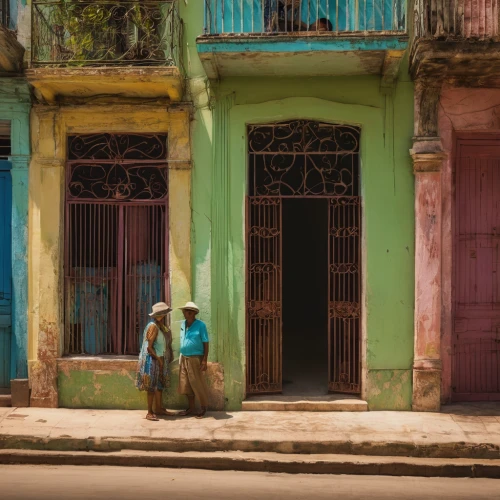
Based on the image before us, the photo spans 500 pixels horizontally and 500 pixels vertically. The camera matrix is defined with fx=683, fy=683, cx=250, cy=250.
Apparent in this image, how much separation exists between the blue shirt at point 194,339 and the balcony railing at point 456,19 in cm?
411

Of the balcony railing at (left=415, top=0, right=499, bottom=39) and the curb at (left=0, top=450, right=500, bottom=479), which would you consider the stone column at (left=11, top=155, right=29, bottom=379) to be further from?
the balcony railing at (left=415, top=0, right=499, bottom=39)

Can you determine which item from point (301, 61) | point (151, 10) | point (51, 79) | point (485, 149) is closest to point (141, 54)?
point (151, 10)

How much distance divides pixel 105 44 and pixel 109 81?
679 mm

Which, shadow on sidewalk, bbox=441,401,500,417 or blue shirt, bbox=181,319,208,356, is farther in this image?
shadow on sidewalk, bbox=441,401,500,417

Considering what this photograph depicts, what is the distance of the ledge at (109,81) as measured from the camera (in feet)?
25.2

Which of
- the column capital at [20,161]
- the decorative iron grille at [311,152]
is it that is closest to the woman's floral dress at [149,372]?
the decorative iron grille at [311,152]

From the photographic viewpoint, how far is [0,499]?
5.61 meters

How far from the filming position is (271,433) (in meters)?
7.19

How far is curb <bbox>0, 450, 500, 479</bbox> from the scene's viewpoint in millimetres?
6574

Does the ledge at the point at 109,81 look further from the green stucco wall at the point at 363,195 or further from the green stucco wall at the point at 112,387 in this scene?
the green stucco wall at the point at 112,387

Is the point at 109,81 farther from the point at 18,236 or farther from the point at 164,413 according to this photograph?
the point at 164,413

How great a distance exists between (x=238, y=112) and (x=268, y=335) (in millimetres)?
2730

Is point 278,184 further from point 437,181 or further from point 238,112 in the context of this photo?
point 437,181

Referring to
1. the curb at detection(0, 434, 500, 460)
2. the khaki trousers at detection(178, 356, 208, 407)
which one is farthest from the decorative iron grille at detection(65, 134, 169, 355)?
the curb at detection(0, 434, 500, 460)
